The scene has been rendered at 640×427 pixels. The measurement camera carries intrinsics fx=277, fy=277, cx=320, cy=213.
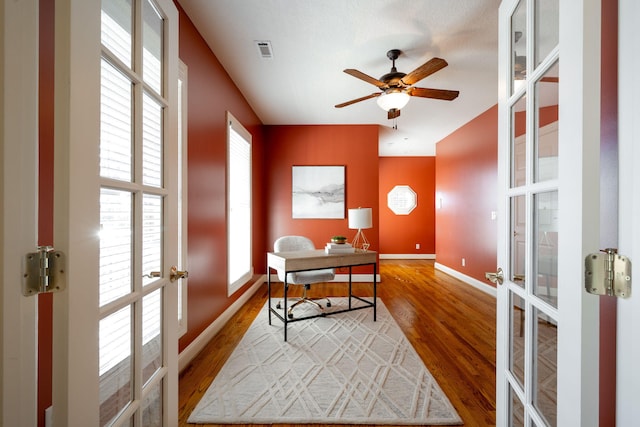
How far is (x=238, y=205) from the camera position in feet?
11.3

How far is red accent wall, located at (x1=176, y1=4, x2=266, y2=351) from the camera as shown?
2.13 metres

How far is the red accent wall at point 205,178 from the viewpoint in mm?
2127

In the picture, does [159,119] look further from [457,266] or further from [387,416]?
[457,266]

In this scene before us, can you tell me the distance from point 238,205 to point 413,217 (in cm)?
488

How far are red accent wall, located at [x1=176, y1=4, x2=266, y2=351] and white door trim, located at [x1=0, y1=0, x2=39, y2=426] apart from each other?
1.49 meters

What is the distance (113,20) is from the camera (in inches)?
33.8

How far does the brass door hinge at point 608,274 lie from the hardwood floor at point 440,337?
1.27 m

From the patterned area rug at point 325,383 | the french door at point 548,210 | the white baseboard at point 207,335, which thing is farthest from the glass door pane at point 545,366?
the white baseboard at point 207,335

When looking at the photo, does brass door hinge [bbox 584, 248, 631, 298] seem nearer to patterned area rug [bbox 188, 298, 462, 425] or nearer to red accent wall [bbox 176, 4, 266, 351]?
patterned area rug [bbox 188, 298, 462, 425]

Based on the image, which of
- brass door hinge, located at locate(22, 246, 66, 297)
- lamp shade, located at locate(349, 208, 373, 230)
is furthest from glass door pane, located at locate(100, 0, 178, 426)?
lamp shade, located at locate(349, 208, 373, 230)

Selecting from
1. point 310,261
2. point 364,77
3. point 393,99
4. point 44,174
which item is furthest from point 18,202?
point 393,99

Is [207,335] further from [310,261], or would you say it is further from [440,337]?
[440,337]

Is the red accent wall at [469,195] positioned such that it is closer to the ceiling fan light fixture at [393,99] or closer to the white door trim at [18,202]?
the ceiling fan light fixture at [393,99]

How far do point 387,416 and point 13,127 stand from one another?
1.86 meters
